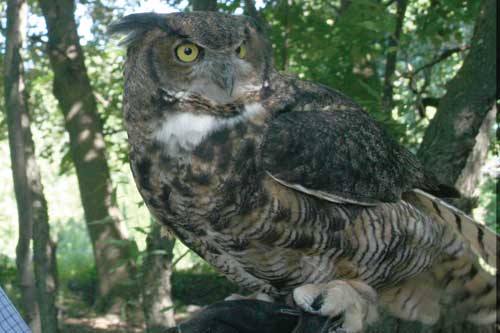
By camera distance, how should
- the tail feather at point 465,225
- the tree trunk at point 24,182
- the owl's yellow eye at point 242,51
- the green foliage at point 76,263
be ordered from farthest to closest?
1. the green foliage at point 76,263
2. the tree trunk at point 24,182
3. the tail feather at point 465,225
4. the owl's yellow eye at point 242,51

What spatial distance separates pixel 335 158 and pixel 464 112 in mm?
1647

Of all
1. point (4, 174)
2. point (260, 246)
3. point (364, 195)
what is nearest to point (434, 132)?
point (364, 195)

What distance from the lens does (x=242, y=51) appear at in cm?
222

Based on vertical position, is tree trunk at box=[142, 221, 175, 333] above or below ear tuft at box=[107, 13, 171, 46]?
below

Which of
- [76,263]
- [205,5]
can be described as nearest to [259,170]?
[205,5]

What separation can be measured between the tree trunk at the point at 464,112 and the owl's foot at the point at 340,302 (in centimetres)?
140

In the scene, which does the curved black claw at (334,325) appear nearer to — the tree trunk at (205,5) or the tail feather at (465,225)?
the tail feather at (465,225)

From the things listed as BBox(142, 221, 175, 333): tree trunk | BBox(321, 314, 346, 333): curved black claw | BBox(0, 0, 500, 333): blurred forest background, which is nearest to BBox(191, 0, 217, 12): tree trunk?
BBox(0, 0, 500, 333): blurred forest background

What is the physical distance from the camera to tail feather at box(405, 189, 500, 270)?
8.25 ft

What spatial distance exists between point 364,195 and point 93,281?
22.7 feet

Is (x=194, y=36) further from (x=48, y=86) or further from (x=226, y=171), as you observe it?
(x=48, y=86)

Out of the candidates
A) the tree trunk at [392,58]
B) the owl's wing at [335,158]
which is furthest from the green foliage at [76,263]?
the owl's wing at [335,158]

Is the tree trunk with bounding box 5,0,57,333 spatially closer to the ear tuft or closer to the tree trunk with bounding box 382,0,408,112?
the ear tuft

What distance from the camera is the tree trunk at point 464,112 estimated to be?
3.58 metres
